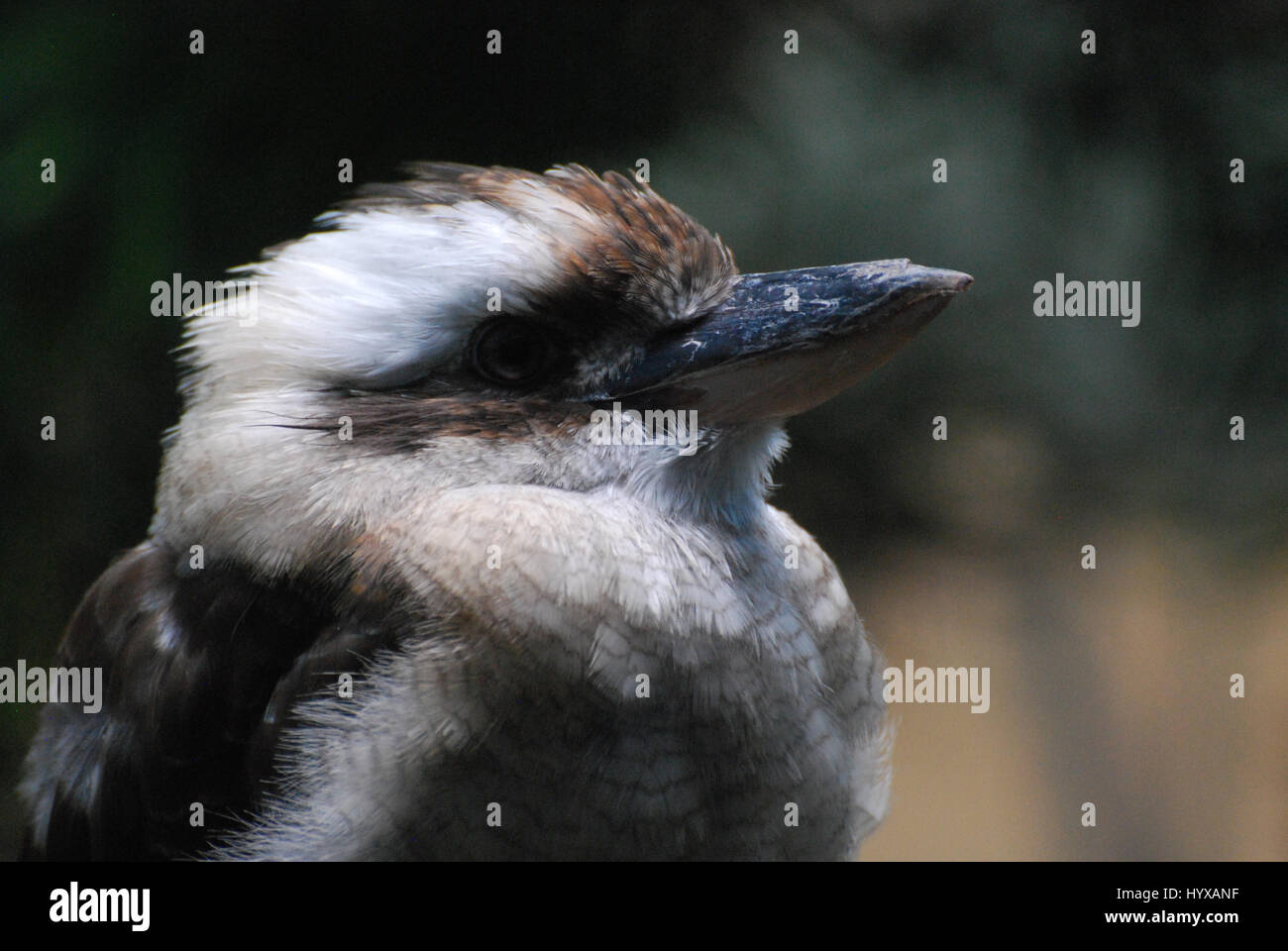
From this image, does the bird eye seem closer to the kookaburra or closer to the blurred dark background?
the kookaburra

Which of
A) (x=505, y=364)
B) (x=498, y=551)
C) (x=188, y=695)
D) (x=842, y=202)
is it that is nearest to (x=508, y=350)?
(x=505, y=364)

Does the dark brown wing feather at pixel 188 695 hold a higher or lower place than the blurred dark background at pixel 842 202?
lower

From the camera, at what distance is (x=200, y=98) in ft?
4.85

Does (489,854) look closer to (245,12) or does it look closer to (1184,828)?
(245,12)

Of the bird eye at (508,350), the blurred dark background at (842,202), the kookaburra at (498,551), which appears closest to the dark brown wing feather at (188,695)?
the kookaburra at (498,551)

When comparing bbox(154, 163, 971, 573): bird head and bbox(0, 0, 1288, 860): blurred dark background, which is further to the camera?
bbox(0, 0, 1288, 860): blurred dark background

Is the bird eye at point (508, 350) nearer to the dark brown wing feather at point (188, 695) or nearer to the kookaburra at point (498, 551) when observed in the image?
the kookaburra at point (498, 551)

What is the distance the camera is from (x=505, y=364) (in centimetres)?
92

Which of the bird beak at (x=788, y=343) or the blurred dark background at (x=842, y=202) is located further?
the blurred dark background at (x=842, y=202)

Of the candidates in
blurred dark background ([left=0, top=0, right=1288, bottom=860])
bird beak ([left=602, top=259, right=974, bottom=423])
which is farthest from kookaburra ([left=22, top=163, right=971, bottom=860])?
blurred dark background ([left=0, top=0, right=1288, bottom=860])

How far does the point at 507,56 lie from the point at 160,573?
83 cm

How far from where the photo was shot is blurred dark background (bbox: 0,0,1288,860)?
1459mm

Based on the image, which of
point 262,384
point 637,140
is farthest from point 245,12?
point 262,384

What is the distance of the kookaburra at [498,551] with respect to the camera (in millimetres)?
839
